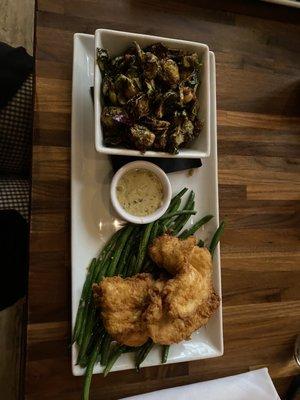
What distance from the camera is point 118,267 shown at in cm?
130

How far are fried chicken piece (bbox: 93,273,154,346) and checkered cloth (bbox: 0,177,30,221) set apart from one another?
18.9 inches

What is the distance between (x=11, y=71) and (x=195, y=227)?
0.87 meters

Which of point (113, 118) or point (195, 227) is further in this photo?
point (195, 227)

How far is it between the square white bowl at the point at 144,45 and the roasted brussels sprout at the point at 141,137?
0.06 ft

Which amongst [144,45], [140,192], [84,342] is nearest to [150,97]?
[144,45]

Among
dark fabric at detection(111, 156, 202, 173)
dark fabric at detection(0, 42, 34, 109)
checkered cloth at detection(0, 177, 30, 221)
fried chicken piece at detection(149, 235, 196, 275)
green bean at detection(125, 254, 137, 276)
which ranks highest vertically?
dark fabric at detection(0, 42, 34, 109)

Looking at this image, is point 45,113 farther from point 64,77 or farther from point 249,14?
point 249,14

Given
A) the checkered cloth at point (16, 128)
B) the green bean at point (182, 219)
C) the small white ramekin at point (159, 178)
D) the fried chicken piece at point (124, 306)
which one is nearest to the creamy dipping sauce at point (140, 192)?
the small white ramekin at point (159, 178)

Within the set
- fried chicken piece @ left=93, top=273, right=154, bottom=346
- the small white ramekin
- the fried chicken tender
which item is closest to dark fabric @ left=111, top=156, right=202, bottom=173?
the small white ramekin

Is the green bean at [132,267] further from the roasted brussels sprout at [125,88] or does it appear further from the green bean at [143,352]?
the roasted brussels sprout at [125,88]

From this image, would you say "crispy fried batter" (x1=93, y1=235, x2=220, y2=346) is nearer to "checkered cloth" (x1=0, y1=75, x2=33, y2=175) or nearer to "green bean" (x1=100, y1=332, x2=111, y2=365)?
"green bean" (x1=100, y1=332, x2=111, y2=365)

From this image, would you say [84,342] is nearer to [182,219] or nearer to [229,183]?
[182,219]

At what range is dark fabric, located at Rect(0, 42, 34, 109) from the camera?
1.44 m

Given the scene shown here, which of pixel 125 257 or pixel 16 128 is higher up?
pixel 16 128
